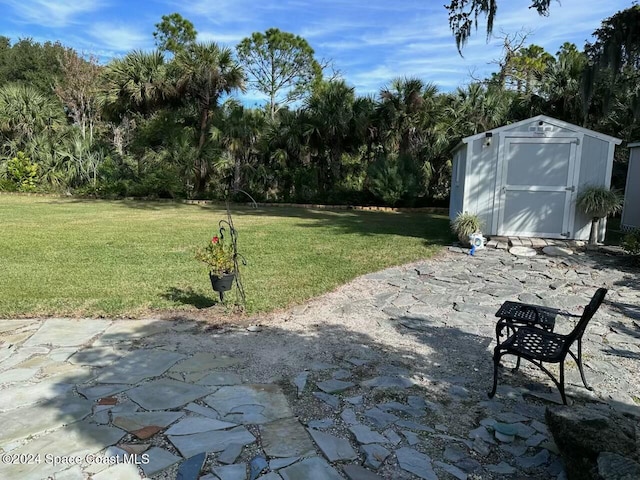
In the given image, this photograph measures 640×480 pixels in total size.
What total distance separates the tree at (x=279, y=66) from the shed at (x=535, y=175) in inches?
966

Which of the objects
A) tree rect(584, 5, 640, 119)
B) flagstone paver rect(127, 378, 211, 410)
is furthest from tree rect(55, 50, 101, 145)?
flagstone paver rect(127, 378, 211, 410)

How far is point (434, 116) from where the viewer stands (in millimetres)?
15414

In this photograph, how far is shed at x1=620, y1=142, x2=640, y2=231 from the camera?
34.8 ft

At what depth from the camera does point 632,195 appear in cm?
1078

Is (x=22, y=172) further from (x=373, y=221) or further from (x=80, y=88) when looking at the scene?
(x=373, y=221)

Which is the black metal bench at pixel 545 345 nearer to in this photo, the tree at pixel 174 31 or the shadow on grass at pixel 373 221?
the shadow on grass at pixel 373 221

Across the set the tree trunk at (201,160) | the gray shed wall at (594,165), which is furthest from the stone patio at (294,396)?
the tree trunk at (201,160)

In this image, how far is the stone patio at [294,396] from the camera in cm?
220

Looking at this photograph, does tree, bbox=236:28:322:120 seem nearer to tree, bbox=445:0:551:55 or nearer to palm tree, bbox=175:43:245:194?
palm tree, bbox=175:43:245:194

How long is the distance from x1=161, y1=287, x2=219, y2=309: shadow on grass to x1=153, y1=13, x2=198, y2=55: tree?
31.2 meters

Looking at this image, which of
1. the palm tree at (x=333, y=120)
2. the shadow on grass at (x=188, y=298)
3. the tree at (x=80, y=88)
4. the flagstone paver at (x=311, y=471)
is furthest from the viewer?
the tree at (x=80, y=88)

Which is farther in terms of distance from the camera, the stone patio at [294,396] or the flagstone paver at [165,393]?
the flagstone paver at [165,393]

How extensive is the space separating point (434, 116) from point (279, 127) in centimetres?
575

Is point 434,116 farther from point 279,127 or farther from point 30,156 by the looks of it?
point 30,156
